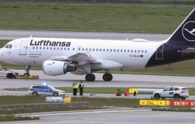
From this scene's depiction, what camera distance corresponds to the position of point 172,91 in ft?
132

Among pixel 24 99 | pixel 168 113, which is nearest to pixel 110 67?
pixel 24 99

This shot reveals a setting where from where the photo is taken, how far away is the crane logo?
51500mm

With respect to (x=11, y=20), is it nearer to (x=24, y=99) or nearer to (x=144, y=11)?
(x=144, y=11)

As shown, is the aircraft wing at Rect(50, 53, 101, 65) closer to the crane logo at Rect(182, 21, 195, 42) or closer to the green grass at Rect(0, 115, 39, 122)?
the crane logo at Rect(182, 21, 195, 42)

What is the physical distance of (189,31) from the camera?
51.6 meters

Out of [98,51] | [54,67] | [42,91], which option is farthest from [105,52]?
[42,91]

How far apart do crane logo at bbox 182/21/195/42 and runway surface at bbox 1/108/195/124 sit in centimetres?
2051

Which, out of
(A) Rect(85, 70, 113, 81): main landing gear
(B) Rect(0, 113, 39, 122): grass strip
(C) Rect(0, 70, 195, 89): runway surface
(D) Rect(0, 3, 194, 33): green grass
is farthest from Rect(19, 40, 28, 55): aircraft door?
(D) Rect(0, 3, 194, 33): green grass

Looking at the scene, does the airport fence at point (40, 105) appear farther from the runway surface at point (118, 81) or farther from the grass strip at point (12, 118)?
the runway surface at point (118, 81)

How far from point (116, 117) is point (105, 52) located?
2364 cm

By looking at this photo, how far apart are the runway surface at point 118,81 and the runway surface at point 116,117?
52.6 ft

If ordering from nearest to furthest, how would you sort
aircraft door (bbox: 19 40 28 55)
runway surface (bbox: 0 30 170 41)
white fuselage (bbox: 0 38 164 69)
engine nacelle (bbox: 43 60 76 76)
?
1. engine nacelle (bbox: 43 60 76 76)
2. white fuselage (bbox: 0 38 164 69)
3. aircraft door (bbox: 19 40 28 55)
4. runway surface (bbox: 0 30 170 41)

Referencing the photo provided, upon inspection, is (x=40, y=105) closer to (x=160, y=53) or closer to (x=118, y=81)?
(x=118, y=81)

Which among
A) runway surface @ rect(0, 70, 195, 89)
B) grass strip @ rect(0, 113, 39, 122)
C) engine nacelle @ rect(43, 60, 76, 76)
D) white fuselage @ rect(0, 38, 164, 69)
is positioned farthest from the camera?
white fuselage @ rect(0, 38, 164, 69)
